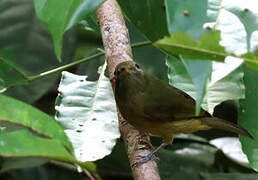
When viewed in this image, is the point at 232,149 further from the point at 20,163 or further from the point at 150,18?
the point at 20,163

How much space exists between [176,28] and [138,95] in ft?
4.82

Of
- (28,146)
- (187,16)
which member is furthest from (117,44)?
(28,146)

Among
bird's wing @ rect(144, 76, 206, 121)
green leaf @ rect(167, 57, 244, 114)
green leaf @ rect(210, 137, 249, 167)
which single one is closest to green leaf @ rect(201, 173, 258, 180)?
green leaf @ rect(210, 137, 249, 167)

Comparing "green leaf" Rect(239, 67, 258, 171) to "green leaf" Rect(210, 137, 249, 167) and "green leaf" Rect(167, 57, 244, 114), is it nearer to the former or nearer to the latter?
"green leaf" Rect(167, 57, 244, 114)

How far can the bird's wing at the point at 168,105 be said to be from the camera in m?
2.84

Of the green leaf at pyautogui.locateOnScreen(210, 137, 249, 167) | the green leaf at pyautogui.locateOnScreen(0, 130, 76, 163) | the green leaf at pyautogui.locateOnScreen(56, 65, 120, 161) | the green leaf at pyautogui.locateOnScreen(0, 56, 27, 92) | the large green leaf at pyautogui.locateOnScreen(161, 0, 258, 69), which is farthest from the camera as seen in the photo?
the green leaf at pyautogui.locateOnScreen(210, 137, 249, 167)

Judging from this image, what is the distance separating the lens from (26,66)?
3.60 metres

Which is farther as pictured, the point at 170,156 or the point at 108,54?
the point at 170,156

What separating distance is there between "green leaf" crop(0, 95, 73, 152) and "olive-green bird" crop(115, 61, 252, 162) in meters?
1.21

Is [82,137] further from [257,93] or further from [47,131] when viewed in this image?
[257,93]

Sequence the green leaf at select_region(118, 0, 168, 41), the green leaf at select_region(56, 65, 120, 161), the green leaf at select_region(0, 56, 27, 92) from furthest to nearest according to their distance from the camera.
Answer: the green leaf at select_region(0, 56, 27, 92) → the green leaf at select_region(118, 0, 168, 41) → the green leaf at select_region(56, 65, 120, 161)

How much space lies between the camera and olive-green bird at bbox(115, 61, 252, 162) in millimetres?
2803

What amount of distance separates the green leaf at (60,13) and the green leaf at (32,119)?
222 millimetres

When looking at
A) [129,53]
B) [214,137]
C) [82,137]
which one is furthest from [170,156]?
[82,137]
